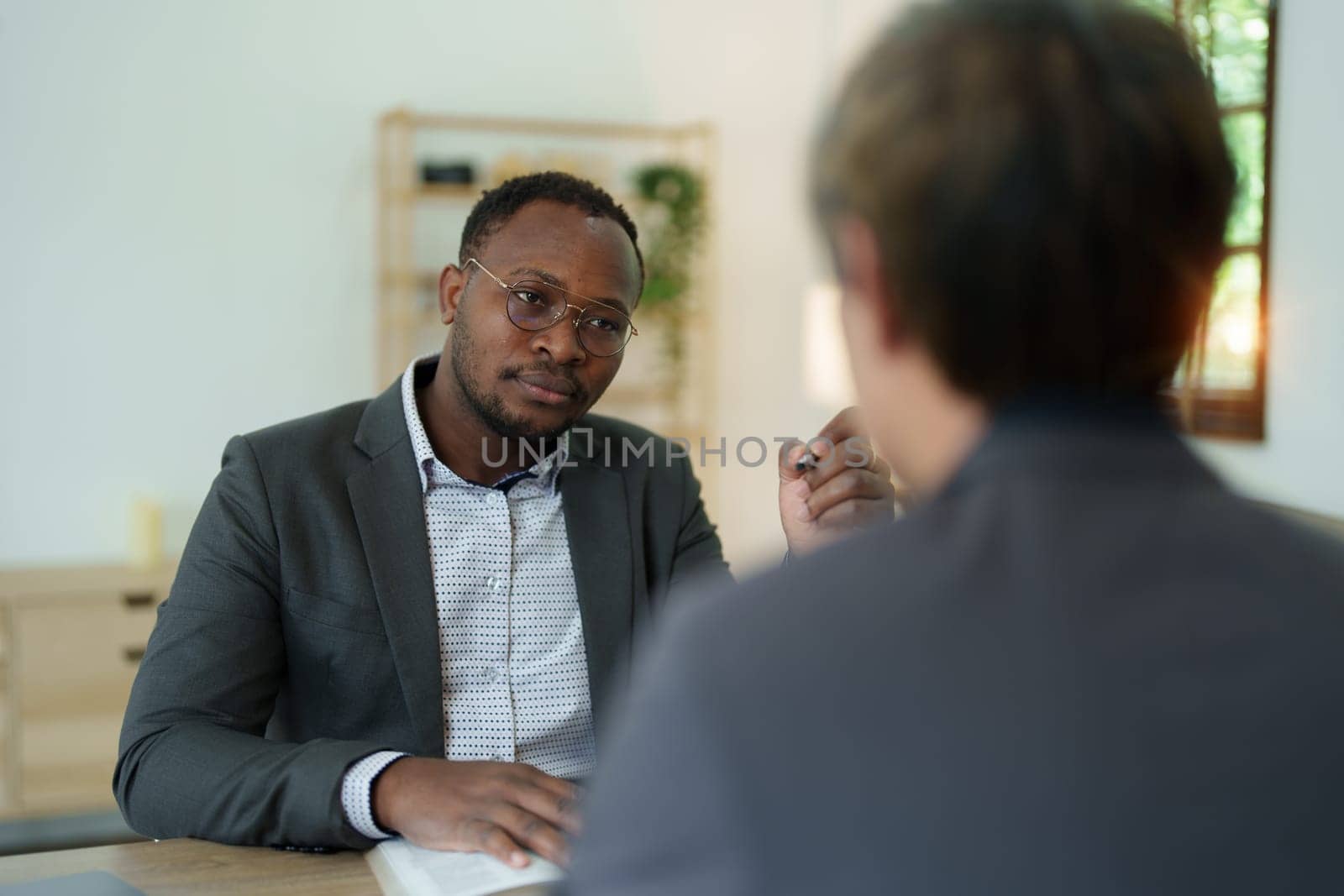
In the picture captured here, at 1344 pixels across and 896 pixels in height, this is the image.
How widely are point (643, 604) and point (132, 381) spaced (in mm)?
2794

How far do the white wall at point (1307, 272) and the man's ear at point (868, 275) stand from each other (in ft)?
7.34

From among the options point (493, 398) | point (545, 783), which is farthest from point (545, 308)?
point (545, 783)

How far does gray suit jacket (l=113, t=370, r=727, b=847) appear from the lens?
131cm

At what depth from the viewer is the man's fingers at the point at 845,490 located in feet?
5.10

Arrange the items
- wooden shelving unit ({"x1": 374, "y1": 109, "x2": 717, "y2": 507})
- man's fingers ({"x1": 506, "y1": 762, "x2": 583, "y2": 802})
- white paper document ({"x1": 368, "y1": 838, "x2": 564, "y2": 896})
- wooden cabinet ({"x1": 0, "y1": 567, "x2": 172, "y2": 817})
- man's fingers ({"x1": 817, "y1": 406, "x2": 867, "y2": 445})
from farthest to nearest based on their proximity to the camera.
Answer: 1. wooden shelving unit ({"x1": 374, "y1": 109, "x2": 717, "y2": 507})
2. wooden cabinet ({"x1": 0, "y1": 567, "x2": 172, "y2": 817})
3. man's fingers ({"x1": 817, "y1": 406, "x2": 867, "y2": 445})
4. man's fingers ({"x1": 506, "y1": 762, "x2": 583, "y2": 802})
5. white paper document ({"x1": 368, "y1": 838, "x2": 564, "y2": 896})

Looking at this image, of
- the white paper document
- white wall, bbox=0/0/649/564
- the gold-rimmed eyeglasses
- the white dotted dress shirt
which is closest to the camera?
the white paper document

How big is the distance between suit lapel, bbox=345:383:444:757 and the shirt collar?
2cm

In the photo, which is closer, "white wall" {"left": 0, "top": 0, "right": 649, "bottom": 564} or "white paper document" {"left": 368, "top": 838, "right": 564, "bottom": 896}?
"white paper document" {"left": 368, "top": 838, "right": 564, "bottom": 896}

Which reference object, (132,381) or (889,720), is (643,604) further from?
(132,381)

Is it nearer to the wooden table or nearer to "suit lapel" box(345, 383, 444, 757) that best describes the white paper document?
the wooden table

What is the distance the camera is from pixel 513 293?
5.85 ft

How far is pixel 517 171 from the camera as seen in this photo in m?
4.26

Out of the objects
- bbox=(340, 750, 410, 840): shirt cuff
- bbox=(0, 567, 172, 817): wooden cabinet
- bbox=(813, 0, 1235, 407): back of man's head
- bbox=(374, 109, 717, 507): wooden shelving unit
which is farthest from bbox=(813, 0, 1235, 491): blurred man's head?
bbox=(374, 109, 717, 507): wooden shelving unit

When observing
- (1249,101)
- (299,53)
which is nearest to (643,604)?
(1249,101)
